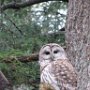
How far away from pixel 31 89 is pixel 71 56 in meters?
0.72

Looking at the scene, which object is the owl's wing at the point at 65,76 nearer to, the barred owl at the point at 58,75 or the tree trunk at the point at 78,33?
the barred owl at the point at 58,75

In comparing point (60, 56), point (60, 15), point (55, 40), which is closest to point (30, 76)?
point (60, 56)

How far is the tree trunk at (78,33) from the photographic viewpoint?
21.1ft

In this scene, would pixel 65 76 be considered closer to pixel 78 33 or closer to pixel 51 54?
pixel 51 54

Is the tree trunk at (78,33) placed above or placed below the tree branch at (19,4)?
below

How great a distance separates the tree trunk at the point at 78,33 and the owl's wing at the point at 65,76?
0.77m

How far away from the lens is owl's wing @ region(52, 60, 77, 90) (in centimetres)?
Result: 537

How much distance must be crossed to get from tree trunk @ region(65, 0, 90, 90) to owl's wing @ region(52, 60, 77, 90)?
775mm

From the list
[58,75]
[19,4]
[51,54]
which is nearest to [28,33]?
[19,4]

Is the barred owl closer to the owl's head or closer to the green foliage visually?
the owl's head

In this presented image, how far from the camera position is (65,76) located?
542 centimetres

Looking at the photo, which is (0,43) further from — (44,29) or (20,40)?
(44,29)

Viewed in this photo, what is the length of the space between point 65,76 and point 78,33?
4.48 ft

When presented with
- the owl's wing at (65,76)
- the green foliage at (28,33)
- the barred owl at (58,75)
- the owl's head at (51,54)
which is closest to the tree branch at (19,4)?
the green foliage at (28,33)
